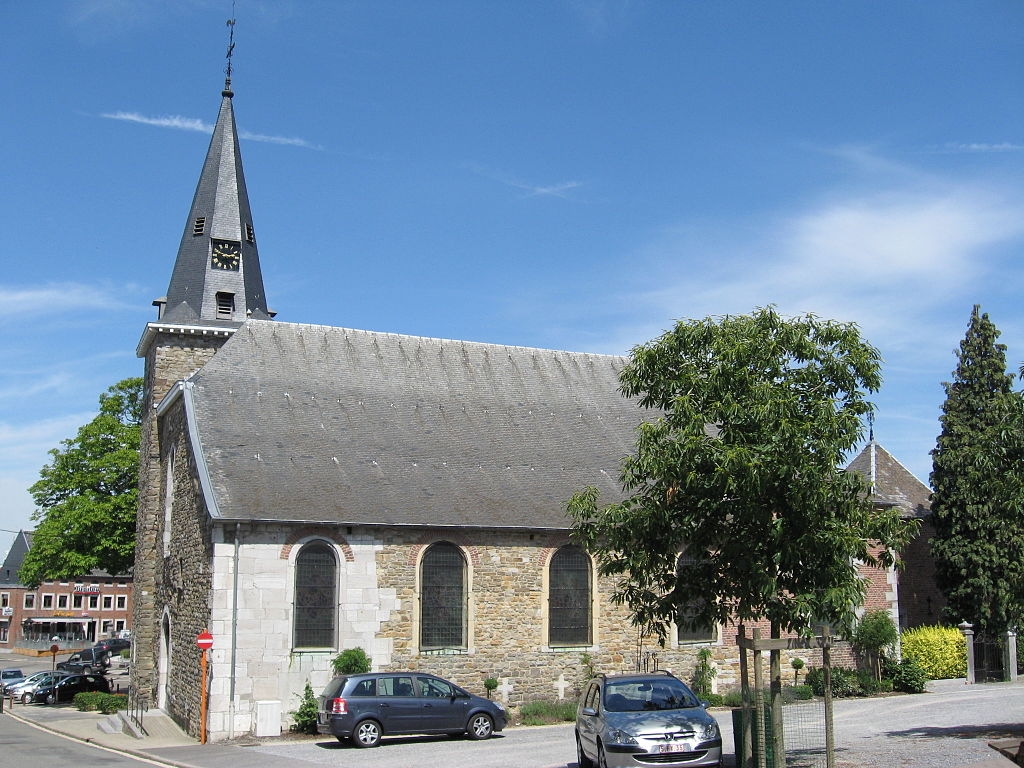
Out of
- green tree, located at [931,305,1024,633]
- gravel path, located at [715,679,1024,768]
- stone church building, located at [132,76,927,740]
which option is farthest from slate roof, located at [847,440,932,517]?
gravel path, located at [715,679,1024,768]

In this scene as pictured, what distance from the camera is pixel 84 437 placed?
39938 millimetres

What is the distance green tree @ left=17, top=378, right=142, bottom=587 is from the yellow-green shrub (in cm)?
2744

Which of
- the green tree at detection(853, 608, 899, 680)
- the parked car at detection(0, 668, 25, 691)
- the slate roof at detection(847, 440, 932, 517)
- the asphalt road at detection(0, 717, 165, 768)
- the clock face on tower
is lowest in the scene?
the parked car at detection(0, 668, 25, 691)

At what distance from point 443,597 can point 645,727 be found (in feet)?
31.0

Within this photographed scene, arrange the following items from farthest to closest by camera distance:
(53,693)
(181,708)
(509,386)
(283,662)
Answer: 1. (53,693)
2. (509,386)
3. (181,708)
4. (283,662)

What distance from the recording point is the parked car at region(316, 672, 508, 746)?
57.0 feet

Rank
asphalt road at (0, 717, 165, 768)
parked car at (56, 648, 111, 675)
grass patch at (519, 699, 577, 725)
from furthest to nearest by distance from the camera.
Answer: parked car at (56, 648, 111, 675), grass patch at (519, 699, 577, 725), asphalt road at (0, 717, 165, 768)

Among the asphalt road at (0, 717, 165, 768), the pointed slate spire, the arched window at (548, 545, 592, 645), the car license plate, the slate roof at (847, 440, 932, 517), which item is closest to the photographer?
the car license plate

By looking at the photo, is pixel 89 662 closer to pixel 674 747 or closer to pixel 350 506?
pixel 350 506

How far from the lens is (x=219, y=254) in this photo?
2758 cm

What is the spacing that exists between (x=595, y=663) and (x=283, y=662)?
22.6 ft

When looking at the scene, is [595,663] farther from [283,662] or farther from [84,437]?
[84,437]

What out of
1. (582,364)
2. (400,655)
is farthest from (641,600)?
(582,364)

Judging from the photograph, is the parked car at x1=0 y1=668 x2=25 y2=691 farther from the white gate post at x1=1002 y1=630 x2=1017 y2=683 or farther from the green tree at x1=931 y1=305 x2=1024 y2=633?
the white gate post at x1=1002 y1=630 x2=1017 y2=683
